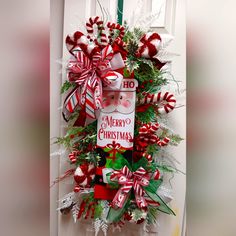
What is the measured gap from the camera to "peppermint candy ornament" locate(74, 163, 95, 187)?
1098 mm

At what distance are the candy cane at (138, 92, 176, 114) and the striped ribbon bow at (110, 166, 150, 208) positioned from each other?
242 millimetres

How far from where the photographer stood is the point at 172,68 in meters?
1.16

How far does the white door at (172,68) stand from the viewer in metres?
1.14

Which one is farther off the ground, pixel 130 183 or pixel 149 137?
pixel 149 137

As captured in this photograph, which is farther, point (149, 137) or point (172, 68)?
point (172, 68)

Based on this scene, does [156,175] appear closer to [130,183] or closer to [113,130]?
[130,183]

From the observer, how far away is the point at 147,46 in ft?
3.36

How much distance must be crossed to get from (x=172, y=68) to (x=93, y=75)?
337 mm

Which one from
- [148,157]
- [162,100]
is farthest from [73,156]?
[162,100]
